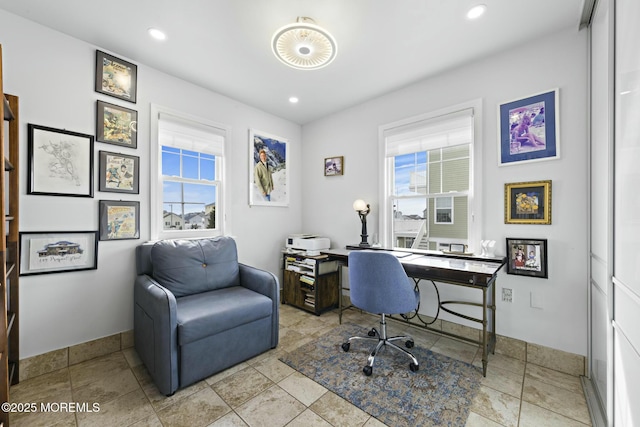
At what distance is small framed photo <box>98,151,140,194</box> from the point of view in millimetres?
2332

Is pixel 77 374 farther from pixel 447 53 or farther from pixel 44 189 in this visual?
pixel 447 53

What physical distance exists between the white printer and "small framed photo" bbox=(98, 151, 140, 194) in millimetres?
1839

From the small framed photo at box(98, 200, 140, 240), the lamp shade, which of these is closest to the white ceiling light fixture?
the lamp shade

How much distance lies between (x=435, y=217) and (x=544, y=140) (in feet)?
4.15

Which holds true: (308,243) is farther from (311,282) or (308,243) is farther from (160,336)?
(160,336)

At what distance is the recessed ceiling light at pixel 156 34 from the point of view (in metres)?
2.10

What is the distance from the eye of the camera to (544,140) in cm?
216

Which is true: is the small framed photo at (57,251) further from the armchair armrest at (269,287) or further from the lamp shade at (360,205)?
the lamp shade at (360,205)

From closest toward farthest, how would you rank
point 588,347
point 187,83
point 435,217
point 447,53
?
point 588,347 < point 447,53 < point 187,83 < point 435,217

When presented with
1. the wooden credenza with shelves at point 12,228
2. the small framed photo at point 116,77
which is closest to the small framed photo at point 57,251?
the wooden credenza with shelves at point 12,228

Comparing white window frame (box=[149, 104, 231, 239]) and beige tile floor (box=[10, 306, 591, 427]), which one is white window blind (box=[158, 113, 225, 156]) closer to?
white window frame (box=[149, 104, 231, 239])


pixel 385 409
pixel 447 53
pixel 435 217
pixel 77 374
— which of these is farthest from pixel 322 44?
pixel 77 374

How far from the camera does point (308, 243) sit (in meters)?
3.40

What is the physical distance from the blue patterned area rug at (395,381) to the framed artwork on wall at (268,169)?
1989 millimetres
